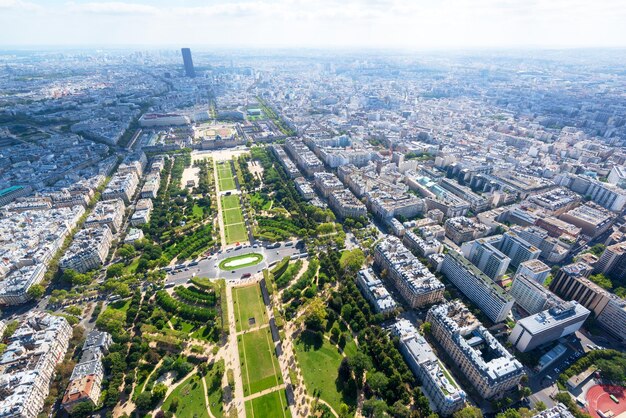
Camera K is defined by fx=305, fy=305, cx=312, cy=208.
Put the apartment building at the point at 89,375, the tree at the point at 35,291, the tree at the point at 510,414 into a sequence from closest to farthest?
the tree at the point at 510,414, the apartment building at the point at 89,375, the tree at the point at 35,291

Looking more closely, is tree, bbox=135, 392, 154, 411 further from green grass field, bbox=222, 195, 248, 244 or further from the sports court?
the sports court

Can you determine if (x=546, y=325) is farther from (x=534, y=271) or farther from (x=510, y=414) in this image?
(x=510, y=414)

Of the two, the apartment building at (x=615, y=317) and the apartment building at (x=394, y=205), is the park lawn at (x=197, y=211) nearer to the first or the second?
the apartment building at (x=394, y=205)

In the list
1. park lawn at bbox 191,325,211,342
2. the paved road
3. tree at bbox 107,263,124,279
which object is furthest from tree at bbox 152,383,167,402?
tree at bbox 107,263,124,279

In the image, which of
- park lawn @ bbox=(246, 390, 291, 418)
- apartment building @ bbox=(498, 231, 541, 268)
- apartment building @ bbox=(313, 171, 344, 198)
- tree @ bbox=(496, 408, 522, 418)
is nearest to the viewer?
tree @ bbox=(496, 408, 522, 418)

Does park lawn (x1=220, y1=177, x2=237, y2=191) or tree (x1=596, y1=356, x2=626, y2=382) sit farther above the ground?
tree (x1=596, y1=356, x2=626, y2=382)

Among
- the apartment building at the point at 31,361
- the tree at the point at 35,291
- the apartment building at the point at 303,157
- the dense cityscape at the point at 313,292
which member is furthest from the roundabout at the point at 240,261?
the apartment building at the point at 303,157

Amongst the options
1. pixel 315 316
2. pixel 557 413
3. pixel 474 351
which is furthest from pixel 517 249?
pixel 315 316
